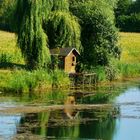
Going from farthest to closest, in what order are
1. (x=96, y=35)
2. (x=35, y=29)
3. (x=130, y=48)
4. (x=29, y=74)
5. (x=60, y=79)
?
1. (x=130, y=48)
2. (x=96, y=35)
3. (x=35, y=29)
4. (x=60, y=79)
5. (x=29, y=74)

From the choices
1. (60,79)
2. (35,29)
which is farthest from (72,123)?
(35,29)

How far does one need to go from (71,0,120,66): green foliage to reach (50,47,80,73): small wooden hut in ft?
9.57

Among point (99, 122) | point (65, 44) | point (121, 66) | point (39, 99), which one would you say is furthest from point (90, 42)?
point (99, 122)

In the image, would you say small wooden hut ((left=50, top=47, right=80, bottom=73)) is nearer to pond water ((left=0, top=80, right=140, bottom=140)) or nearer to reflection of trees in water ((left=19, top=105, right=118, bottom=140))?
pond water ((left=0, top=80, right=140, bottom=140))

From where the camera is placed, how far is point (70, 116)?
108 ft

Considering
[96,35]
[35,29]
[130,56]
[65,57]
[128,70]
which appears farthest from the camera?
[130,56]

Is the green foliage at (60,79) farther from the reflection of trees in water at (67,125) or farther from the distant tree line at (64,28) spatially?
the reflection of trees in water at (67,125)

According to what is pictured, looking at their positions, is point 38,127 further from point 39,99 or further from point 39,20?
point 39,20

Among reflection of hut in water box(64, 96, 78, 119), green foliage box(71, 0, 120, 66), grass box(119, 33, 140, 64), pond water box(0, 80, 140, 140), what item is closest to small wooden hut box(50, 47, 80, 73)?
green foliage box(71, 0, 120, 66)

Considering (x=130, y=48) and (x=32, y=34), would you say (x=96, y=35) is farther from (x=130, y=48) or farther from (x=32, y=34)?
(x=130, y=48)

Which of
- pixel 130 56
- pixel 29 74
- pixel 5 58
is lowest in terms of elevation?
pixel 130 56

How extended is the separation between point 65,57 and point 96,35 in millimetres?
5519

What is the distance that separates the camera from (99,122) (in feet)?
103

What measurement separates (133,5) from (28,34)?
3357 inches
